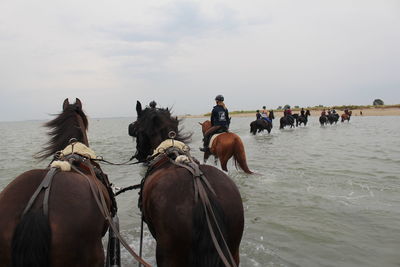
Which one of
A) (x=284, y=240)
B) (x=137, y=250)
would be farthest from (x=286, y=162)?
(x=137, y=250)

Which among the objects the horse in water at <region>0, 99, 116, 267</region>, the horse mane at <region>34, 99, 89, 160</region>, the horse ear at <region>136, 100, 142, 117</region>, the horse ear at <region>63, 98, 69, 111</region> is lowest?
the horse in water at <region>0, 99, 116, 267</region>

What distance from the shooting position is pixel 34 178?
261 cm

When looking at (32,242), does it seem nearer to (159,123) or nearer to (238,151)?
(159,123)

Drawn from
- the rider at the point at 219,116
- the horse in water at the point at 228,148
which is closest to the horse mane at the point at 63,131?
the horse in water at the point at 228,148

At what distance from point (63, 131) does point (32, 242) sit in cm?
194

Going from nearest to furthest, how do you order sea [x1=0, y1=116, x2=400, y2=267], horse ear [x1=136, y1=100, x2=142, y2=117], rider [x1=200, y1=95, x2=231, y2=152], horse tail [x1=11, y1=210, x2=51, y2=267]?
horse tail [x1=11, y1=210, x2=51, y2=267] → horse ear [x1=136, y1=100, x2=142, y2=117] → sea [x1=0, y1=116, x2=400, y2=267] → rider [x1=200, y1=95, x2=231, y2=152]

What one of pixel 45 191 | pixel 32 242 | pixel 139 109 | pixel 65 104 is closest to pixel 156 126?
pixel 139 109

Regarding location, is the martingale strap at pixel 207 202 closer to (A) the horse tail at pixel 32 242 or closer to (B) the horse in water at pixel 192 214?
(B) the horse in water at pixel 192 214

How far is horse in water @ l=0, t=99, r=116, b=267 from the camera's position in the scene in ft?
7.65

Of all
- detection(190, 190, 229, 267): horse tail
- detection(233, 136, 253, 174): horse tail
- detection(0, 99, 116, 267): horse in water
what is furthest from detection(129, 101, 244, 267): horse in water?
detection(233, 136, 253, 174): horse tail

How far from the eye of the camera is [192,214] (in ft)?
8.77

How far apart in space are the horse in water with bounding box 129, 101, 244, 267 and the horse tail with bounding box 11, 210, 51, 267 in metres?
0.92

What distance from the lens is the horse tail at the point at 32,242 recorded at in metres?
2.32

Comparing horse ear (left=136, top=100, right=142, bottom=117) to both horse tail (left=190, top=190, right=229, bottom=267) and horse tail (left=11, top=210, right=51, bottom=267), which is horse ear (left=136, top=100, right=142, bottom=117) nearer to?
horse tail (left=190, top=190, right=229, bottom=267)
